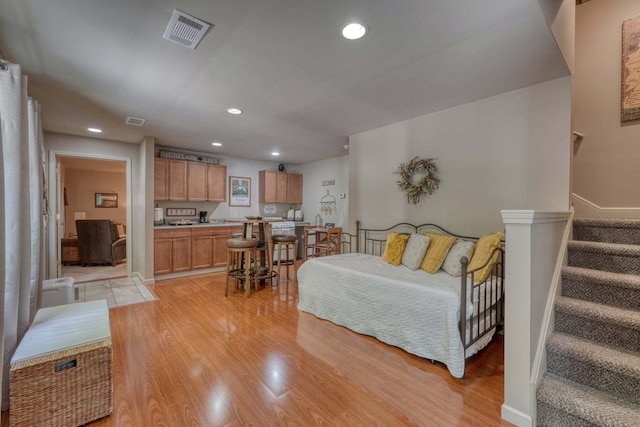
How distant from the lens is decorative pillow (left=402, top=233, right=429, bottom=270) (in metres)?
2.94

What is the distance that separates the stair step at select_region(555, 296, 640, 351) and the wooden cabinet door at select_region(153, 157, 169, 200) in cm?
555

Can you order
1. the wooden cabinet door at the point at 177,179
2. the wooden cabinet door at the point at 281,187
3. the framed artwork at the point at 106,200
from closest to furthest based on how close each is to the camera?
the wooden cabinet door at the point at 177,179, the wooden cabinet door at the point at 281,187, the framed artwork at the point at 106,200

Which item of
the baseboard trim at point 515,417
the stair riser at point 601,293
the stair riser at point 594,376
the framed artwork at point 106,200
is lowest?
the baseboard trim at point 515,417

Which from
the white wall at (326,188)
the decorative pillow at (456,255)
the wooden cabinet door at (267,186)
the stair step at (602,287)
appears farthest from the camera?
the wooden cabinet door at (267,186)

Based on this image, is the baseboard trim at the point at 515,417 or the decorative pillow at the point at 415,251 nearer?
the baseboard trim at the point at 515,417

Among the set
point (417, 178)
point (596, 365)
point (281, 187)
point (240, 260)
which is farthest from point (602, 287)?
point (281, 187)

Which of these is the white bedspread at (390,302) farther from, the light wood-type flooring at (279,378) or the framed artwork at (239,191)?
the framed artwork at (239,191)

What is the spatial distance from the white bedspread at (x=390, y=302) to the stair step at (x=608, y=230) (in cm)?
120

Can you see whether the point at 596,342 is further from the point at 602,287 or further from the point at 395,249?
the point at 395,249

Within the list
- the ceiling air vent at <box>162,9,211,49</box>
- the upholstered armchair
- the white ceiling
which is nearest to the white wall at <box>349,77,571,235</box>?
the white ceiling

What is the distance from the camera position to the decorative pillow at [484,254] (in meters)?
2.38

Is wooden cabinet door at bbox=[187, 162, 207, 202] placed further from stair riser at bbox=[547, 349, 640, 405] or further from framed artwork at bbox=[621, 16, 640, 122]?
framed artwork at bbox=[621, 16, 640, 122]

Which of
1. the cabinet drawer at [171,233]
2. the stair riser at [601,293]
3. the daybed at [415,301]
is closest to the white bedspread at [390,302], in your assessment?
the daybed at [415,301]

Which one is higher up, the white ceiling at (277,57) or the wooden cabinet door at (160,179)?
the white ceiling at (277,57)
